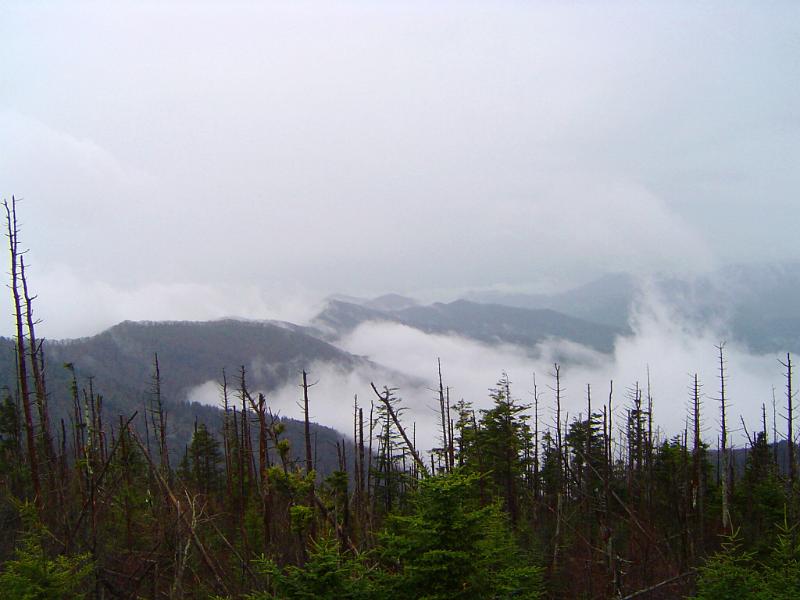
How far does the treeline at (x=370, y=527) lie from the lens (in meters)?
7.65

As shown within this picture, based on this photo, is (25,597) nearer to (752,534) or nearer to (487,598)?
(487,598)

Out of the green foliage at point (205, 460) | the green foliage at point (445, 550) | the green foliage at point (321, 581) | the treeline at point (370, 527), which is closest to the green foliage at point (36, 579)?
the treeline at point (370, 527)

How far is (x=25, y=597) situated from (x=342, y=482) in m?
16.7

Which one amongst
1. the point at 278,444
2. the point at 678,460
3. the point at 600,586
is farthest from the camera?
the point at 678,460

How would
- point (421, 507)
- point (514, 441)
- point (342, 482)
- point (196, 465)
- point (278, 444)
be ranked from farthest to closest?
1. point (196, 465)
2. point (514, 441)
3. point (342, 482)
4. point (278, 444)
5. point (421, 507)

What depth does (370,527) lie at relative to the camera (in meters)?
14.2

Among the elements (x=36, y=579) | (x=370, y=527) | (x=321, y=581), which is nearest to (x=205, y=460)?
(x=370, y=527)

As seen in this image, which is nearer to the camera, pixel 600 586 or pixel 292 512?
pixel 292 512

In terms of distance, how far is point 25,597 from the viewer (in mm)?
8500

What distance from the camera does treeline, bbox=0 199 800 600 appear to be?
765 cm

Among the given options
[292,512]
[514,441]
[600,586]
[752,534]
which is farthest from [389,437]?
[292,512]

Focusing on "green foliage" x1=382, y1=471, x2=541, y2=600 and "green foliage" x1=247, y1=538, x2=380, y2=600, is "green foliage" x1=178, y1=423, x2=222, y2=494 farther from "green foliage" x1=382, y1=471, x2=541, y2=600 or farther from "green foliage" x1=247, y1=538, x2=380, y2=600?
"green foliage" x1=382, y1=471, x2=541, y2=600

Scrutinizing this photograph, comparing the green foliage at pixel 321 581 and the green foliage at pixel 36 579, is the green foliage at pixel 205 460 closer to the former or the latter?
the green foliage at pixel 36 579

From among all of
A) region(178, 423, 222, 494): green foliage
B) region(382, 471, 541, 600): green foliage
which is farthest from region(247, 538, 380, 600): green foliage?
region(178, 423, 222, 494): green foliage
